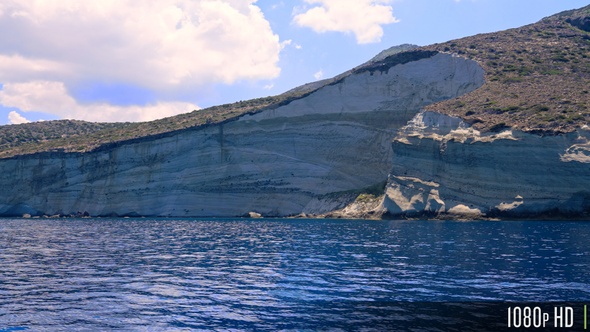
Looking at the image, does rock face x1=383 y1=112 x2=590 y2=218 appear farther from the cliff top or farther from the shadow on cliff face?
the shadow on cliff face

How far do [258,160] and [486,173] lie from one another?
3379 cm

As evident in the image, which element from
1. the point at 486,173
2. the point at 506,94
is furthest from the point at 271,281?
the point at 506,94

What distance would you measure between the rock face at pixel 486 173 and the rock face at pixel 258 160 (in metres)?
11.2

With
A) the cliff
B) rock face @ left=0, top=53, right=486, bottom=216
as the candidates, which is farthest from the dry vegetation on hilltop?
rock face @ left=0, top=53, right=486, bottom=216

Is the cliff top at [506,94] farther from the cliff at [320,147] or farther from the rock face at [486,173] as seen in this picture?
the rock face at [486,173]

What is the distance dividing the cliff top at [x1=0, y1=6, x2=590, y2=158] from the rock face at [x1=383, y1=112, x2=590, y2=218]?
7.53ft

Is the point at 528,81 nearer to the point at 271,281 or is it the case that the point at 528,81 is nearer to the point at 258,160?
the point at 258,160

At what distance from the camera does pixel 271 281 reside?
19953mm

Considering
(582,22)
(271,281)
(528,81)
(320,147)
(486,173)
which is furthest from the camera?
(582,22)

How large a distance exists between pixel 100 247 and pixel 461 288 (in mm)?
23712

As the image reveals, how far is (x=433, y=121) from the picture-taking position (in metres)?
65.0

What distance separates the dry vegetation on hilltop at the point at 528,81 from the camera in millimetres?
58938

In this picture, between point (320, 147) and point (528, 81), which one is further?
point (320, 147)

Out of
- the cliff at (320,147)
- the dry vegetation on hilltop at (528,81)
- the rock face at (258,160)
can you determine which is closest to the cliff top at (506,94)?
the dry vegetation on hilltop at (528,81)
